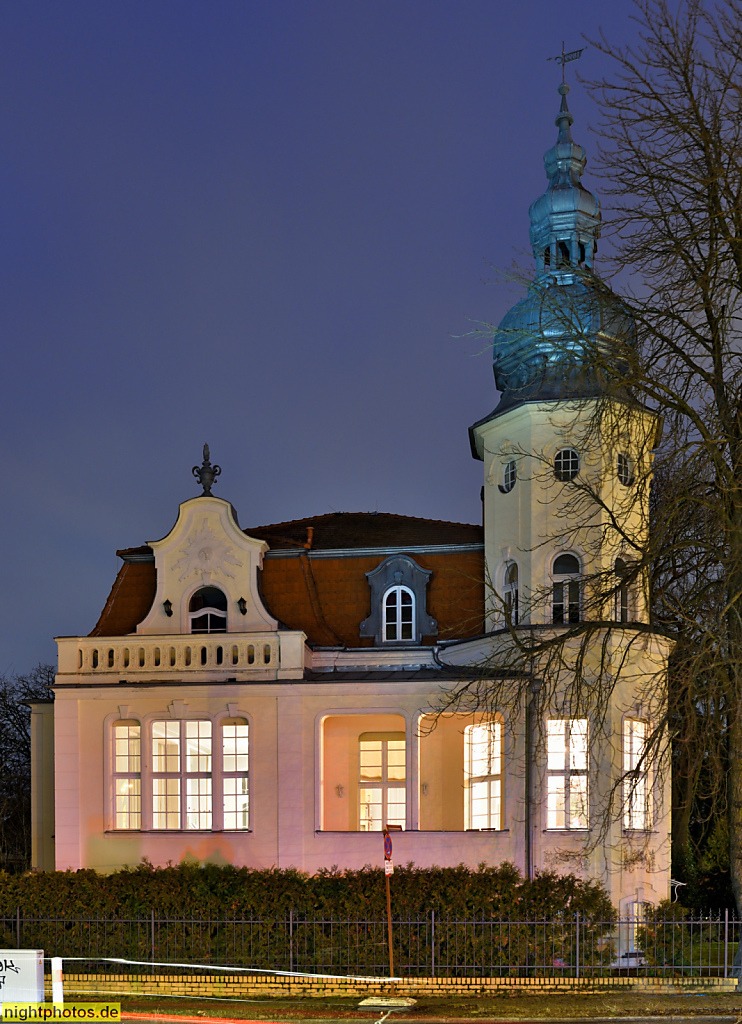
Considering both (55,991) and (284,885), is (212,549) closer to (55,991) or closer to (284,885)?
(284,885)

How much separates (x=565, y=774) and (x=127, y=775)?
370 inches

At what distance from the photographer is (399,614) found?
97.5 feet

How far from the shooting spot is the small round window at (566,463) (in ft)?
89.7

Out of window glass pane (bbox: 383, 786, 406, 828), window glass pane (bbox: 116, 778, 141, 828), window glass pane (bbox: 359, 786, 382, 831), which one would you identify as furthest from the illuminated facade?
window glass pane (bbox: 359, 786, 382, 831)

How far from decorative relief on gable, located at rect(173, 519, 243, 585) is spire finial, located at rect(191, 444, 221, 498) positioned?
2.74 feet

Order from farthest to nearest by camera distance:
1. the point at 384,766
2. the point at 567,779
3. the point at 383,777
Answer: the point at 384,766 → the point at 383,777 → the point at 567,779

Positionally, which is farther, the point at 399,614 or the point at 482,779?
the point at 399,614

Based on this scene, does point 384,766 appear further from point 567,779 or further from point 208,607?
point 567,779

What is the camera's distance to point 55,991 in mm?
16625

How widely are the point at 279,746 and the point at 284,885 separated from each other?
5319mm

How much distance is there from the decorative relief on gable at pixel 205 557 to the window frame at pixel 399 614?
3542mm

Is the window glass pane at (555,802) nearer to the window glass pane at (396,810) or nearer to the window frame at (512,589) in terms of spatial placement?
the window frame at (512,589)

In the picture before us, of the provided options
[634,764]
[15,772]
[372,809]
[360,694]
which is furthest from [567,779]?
[15,772]

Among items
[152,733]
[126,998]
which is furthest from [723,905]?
[126,998]
